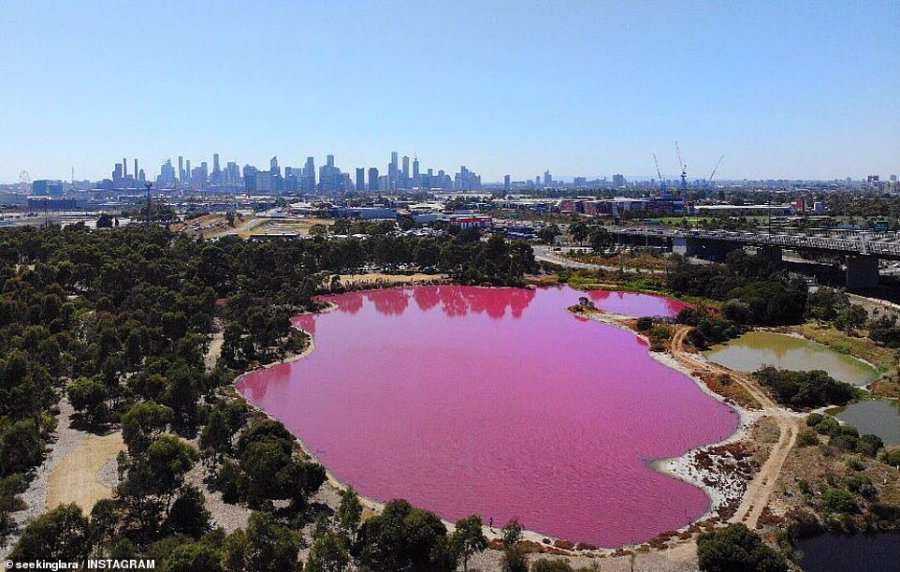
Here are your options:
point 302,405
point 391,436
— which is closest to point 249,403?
Result: point 302,405

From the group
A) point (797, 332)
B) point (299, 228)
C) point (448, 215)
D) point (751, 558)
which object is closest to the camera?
point (751, 558)

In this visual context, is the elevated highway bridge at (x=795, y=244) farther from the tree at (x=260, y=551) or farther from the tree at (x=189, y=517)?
the tree at (x=189, y=517)

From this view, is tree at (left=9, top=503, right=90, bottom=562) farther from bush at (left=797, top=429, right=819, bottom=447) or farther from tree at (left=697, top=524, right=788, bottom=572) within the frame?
bush at (left=797, top=429, right=819, bottom=447)

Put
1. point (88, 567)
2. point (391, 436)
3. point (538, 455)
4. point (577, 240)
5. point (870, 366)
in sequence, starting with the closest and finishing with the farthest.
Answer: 1. point (88, 567)
2. point (538, 455)
3. point (391, 436)
4. point (870, 366)
5. point (577, 240)

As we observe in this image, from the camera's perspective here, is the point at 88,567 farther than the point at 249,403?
No

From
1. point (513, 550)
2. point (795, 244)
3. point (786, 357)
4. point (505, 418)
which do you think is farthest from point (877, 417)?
point (795, 244)

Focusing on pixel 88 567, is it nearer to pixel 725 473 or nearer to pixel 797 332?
pixel 725 473

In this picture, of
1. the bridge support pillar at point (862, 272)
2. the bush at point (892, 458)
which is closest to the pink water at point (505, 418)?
the bush at point (892, 458)

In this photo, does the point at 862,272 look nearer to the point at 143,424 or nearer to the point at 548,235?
the point at 548,235
